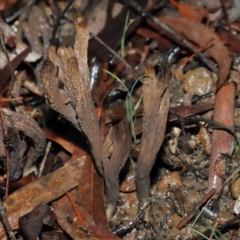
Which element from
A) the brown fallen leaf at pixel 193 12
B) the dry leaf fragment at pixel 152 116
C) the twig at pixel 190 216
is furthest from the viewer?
the brown fallen leaf at pixel 193 12

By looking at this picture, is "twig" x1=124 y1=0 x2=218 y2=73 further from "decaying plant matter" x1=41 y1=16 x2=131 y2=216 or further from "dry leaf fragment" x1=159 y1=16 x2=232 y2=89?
"decaying plant matter" x1=41 y1=16 x2=131 y2=216

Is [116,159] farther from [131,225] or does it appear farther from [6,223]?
[6,223]

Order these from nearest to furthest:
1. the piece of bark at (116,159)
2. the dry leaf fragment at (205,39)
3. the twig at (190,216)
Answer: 1. the piece of bark at (116,159)
2. the twig at (190,216)
3. the dry leaf fragment at (205,39)

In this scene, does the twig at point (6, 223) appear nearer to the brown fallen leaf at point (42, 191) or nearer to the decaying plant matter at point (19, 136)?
the brown fallen leaf at point (42, 191)

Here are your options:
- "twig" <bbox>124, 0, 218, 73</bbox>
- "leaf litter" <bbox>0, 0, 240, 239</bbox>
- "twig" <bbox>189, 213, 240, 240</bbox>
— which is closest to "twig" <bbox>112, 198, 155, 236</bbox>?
"leaf litter" <bbox>0, 0, 240, 239</bbox>

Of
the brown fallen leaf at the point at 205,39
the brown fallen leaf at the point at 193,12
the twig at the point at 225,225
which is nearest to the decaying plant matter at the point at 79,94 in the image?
the twig at the point at 225,225
